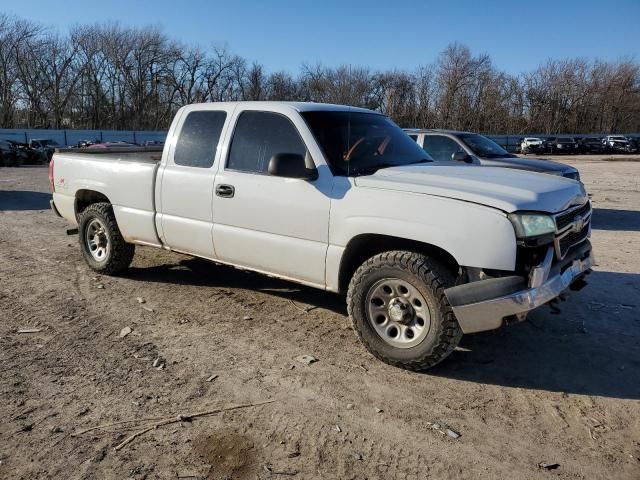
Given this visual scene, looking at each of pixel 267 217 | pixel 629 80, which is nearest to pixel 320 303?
pixel 267 217

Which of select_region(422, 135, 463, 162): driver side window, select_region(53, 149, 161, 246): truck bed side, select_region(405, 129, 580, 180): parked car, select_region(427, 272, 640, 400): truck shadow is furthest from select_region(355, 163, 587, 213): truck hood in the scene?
select_region(422, 135, 463, 162): driver side window

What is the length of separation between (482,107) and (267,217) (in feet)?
212

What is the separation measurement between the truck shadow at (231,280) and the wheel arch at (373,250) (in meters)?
0.99

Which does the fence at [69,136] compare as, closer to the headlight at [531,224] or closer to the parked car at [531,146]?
the parked car at [531,146]

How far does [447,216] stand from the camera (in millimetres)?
3572

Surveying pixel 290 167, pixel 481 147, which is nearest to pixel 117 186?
pixel 290 167

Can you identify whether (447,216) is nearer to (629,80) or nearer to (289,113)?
(289,113)

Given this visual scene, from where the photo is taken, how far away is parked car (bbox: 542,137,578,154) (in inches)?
1909

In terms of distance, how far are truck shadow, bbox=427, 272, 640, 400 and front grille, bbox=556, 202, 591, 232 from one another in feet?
3.57

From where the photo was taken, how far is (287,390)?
3.61m

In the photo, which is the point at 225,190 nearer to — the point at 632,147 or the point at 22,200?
the point at 22,200

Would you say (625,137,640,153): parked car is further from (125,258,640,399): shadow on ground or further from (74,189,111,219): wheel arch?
(74,189,111,219): wheel arch

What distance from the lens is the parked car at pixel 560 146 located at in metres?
48.5

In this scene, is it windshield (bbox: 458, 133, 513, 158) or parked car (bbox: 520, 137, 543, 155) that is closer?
windshield (bbox: 458, 133, 513, 158)
